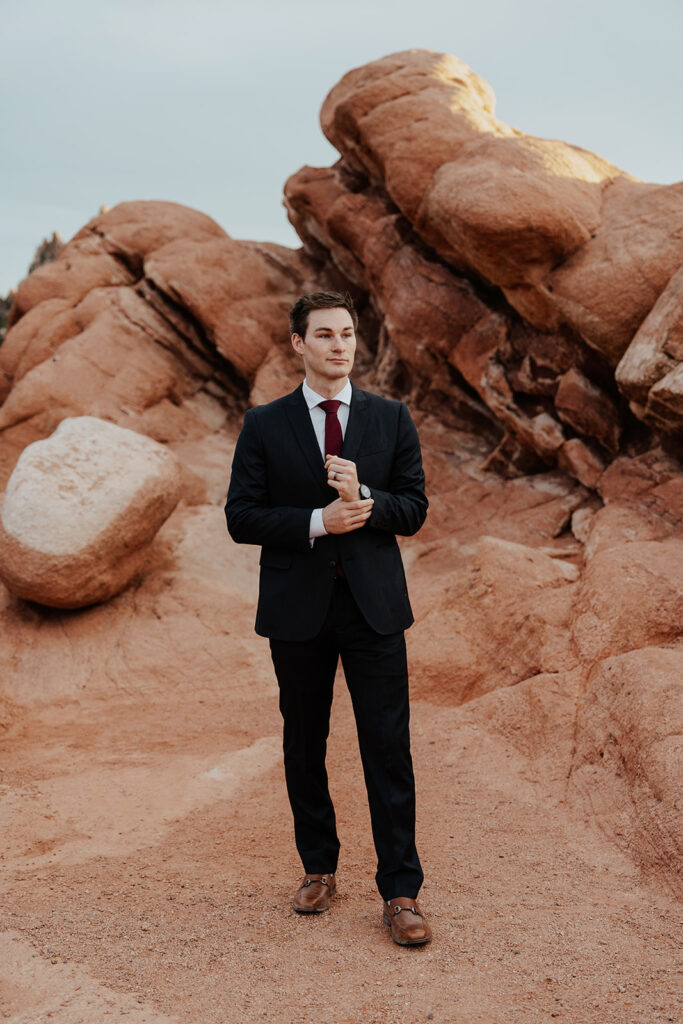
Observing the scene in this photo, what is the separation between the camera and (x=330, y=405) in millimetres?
3824

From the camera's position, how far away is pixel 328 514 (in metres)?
3.52

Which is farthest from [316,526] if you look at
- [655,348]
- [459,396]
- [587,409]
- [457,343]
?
[459,396]

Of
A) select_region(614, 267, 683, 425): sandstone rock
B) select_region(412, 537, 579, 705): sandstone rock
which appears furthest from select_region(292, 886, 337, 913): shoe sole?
select_region(614, 267, 683, 425): sandstone rock

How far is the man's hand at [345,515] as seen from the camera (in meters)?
3.49

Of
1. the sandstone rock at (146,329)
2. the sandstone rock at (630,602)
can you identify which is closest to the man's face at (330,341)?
the sandstone rock at (630,602)

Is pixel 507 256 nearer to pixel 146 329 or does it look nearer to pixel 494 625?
pixel 494 625

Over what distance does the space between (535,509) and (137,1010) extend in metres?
6.79

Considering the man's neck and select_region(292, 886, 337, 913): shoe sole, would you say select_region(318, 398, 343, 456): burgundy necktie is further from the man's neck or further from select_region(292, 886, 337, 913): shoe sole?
select_region(292, 886, 337, 913): shoe sole

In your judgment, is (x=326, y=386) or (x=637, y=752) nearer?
(x=326, y=386)

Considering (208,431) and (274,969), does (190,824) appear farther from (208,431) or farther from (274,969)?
(208,431)

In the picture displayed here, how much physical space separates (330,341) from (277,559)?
976 mm

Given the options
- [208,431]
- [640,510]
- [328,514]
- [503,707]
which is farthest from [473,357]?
[328,514]

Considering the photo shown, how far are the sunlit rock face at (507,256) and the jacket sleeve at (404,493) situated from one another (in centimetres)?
378

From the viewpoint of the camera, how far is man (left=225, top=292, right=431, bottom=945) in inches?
143
